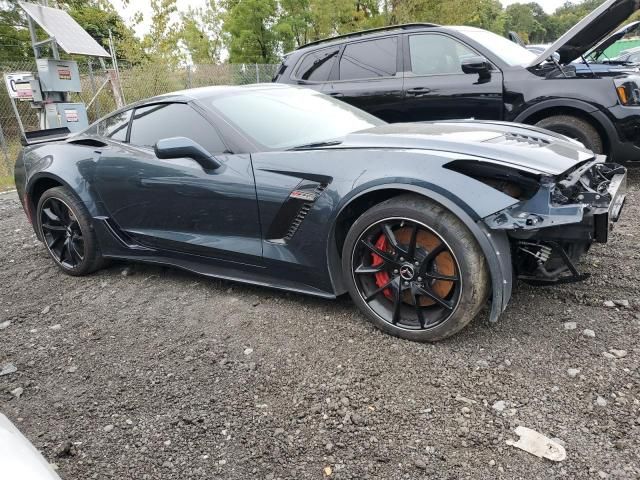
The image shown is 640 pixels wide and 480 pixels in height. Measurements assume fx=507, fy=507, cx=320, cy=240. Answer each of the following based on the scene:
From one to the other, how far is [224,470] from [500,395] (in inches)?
→ 46.1

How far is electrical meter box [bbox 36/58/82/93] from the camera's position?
7.90 metres

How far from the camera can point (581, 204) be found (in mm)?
2271

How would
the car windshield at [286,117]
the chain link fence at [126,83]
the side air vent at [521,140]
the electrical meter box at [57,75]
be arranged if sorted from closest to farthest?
the side air vent at [521,140]
the car windshield at [286,117]
the electrical meter box at [57,75]
the chain link fence at [126,83]

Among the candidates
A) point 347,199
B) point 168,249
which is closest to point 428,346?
point 347,199

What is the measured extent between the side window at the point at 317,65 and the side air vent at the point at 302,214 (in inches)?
152

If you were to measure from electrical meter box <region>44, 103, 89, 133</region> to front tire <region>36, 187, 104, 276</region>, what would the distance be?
186 inches

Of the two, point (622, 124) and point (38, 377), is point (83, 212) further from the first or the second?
point (622, 124)

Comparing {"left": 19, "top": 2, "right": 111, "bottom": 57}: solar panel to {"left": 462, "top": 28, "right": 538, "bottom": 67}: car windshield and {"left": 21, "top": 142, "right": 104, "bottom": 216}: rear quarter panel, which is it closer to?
{"left": 21, "top": 142, "right": 104, "bottom": 216}: rear quarter panel

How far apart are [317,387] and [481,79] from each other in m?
4.01

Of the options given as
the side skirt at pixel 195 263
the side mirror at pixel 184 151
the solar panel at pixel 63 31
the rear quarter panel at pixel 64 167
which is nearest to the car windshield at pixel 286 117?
the side mirror at pixel 184 151

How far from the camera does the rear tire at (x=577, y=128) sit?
15.6 ft

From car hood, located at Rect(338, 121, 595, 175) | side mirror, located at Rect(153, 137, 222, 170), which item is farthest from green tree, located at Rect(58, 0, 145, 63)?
car hood, located at Rect(338, 121, 595, 175)

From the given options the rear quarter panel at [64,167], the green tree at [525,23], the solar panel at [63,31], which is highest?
the green tree at [525,23]

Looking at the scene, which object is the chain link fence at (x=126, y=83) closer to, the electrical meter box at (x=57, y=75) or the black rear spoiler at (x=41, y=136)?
the electrical meter box at (x=57, y=75)
